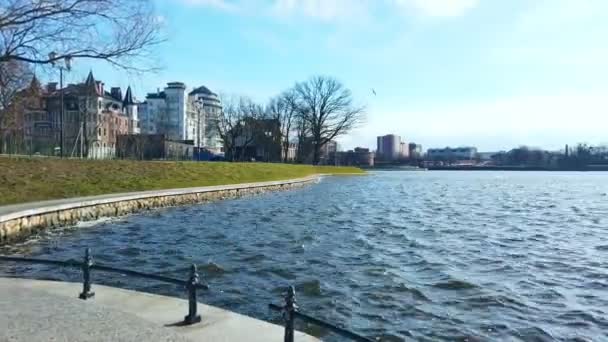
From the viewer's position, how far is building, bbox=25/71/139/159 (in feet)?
200

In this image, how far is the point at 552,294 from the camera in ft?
37.0

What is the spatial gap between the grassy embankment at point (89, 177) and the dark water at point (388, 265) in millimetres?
5101

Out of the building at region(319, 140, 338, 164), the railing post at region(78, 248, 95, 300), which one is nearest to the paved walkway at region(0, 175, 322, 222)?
the railing post at region(78, 248, 95, 300)

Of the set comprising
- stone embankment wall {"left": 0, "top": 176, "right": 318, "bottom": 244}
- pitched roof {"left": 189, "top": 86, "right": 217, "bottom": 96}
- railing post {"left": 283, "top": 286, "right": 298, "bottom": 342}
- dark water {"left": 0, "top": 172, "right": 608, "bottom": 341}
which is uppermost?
pitched roof {"left": 189, "top": 86, "right": 217, "bottom": 96}

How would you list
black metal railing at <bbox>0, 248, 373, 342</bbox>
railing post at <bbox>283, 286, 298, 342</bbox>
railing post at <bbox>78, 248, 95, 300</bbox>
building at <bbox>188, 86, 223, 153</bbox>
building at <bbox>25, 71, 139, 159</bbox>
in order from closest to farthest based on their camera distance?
black metal railing at <bbox>0, 248, 373, 342</bbox>
railing post at <bbox>283, 286, 298, 342</bbox>
railing post at <bbox>78, 248, 95, 300</bbox>
building at <bbox>25, 71, 139, 159</bbox>
building at <bbox>188, 86, 223, 153</bbox>

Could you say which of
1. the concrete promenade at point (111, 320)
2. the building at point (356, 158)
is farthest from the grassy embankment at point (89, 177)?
the building at point (356, 158)

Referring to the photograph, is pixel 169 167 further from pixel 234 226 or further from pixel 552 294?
pixel 552 294

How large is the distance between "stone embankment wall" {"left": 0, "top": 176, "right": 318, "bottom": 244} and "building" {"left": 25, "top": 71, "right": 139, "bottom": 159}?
908 inches

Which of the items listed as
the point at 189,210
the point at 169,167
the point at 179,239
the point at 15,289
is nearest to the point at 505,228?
the point at 179,239

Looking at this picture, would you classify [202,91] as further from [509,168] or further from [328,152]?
[509,168]

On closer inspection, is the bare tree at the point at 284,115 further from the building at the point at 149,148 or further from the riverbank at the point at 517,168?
the riverbank at the point at 517,168

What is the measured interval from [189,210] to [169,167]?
14.5 m

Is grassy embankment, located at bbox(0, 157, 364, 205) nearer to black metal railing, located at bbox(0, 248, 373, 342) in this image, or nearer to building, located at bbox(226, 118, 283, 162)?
black metal railing, located at bbox(0, 248, 373, 342)

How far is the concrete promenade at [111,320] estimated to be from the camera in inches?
243
